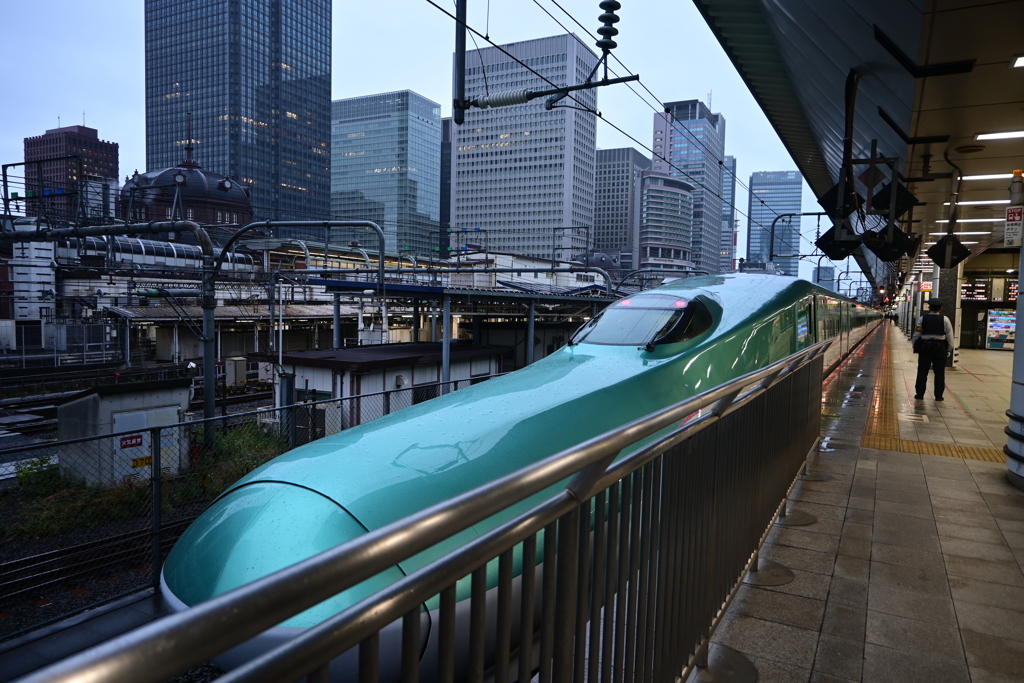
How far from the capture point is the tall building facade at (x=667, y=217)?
74.0 m

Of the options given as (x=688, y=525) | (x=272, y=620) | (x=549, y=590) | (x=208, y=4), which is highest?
(x=208, y=4)

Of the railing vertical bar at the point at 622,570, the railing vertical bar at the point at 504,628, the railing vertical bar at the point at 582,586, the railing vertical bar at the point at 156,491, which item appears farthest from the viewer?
the railing vertical bar at the point at 156,491

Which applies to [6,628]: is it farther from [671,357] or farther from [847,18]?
[847,18]

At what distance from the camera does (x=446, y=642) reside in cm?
112

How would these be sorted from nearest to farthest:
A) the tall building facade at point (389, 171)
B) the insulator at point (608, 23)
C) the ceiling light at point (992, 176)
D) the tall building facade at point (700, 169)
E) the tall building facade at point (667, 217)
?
the insulator at point (608, 23), the ceiling light at point (992, 176), the tall building facade at point (389, 171), the tall building facade at point (667, 217), the tall building facade at point (700, 169)

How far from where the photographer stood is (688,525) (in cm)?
243

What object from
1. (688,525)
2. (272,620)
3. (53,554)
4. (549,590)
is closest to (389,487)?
(688,525)

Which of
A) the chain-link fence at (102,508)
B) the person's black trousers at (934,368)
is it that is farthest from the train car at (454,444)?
the person's black trousers at (934,368)

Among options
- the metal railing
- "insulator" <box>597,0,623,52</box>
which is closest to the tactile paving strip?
the metal railing

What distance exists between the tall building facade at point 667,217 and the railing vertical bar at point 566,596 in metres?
73.1

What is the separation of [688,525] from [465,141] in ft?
150

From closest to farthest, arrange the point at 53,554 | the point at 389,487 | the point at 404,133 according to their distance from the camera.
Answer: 1. the point at 389,487
2. the point at 53,554
3. the point at 404,133

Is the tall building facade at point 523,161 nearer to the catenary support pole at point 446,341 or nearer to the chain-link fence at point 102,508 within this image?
the catenary support pole at point 446,341

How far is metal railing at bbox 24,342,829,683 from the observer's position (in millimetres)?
744
